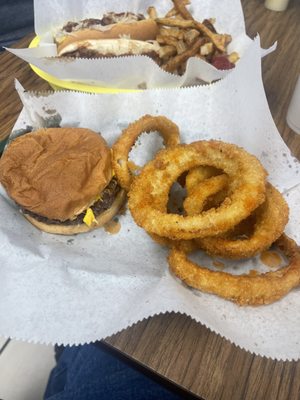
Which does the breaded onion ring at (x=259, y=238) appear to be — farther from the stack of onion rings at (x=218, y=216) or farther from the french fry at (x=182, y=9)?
the french fry at (x=182, y=9)

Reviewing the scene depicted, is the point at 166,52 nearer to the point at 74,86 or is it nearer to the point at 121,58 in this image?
the point at 121,58

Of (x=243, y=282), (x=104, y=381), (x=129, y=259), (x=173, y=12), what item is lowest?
(x=104, y=381)

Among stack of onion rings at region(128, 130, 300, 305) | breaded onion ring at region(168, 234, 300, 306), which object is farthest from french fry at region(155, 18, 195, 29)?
breaded onion ring at region(168, 234, 300, 306)

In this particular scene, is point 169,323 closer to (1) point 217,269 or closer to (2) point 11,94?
(1) point 217,269

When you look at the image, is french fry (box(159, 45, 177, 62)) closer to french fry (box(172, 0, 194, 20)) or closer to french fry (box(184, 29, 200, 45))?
french fry (box(184, 29, 200, 45))

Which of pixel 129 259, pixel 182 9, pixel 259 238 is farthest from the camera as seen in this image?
pixel 182 9

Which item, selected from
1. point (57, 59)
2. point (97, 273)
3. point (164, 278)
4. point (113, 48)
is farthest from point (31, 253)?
point (113, 48)

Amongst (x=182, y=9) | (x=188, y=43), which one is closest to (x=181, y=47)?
(x=188, y=43)
